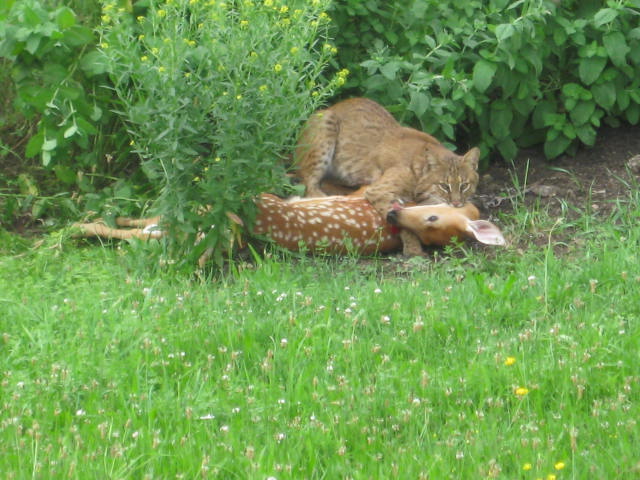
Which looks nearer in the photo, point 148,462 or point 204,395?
point 148,462

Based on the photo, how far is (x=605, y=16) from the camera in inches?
325

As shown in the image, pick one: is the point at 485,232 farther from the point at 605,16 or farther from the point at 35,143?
the point at 35,143

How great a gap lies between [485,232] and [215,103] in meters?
2.11

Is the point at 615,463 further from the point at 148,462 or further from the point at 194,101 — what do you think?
the point at 194,101

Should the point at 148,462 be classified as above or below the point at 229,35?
below

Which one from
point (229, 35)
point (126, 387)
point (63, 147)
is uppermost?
point (229, 35)

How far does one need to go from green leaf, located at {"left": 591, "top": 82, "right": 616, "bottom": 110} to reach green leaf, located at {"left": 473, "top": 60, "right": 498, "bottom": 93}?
1003 millimetres

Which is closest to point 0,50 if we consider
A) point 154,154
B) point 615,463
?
point 154,154

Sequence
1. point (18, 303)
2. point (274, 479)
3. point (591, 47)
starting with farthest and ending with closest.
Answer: point (591, 47)
point (18, 303)
point (274, 479)

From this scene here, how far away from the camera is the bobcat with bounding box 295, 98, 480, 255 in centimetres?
802

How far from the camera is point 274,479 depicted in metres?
3.98

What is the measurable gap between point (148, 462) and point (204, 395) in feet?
2.10

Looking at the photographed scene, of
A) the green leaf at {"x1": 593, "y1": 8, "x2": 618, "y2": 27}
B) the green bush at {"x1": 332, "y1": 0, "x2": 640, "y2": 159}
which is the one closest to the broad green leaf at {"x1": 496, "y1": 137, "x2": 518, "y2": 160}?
the green bush at {"x1": 332, "y1": 0, "x2": 640, "y2": 159}

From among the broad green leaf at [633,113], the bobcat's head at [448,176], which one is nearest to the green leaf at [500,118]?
the bobcat's head at [448,176]
